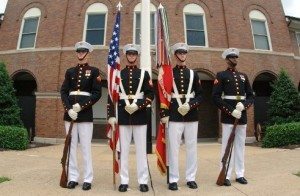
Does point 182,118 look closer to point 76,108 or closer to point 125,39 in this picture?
point 76,108

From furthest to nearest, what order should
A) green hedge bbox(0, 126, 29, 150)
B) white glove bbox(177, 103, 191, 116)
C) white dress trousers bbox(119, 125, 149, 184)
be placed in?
green hedge bbox(0, 126, 29, 150)
white glove bbox(177, 103, 191, 116)
white dress trousers bbox(119, 125, 149, 184)

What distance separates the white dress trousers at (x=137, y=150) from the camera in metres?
5.96

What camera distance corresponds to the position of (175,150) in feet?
20.3

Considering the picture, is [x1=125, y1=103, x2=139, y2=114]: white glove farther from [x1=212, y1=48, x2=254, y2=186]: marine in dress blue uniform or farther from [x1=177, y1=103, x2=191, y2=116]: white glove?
[x1=212, y1=48, x2=254, y2=186]: marine in dress blue uniform

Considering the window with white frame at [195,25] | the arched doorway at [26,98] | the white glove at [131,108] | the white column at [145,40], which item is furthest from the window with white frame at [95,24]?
the white glove at [131,108]

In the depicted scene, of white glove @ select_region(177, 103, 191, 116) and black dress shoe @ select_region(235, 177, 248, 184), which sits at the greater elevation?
white glove @ select_region(177, 103, 191, 116)

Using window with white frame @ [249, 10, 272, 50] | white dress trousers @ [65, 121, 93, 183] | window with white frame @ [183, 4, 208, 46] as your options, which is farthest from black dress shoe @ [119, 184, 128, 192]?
window with white frame @ [249, 10, 272, 50]

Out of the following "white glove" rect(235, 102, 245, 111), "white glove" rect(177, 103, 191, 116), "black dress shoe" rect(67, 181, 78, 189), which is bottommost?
"black dress shoe" rect(67, 181, 78, 189)

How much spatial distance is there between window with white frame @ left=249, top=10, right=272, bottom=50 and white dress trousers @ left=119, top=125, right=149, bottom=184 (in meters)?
12.8

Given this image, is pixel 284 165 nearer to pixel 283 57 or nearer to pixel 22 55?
pixel 283 57

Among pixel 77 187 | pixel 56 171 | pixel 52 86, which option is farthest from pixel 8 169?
pixel 52 86

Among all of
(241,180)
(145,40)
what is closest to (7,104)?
(145,40)

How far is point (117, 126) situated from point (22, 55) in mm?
12369

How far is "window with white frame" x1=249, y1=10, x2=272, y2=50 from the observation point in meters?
17.5
